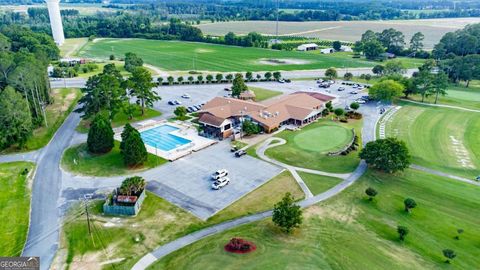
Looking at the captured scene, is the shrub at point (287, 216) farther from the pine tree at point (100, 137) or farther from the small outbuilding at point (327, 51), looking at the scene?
the small outbuilding at point (327, 51)

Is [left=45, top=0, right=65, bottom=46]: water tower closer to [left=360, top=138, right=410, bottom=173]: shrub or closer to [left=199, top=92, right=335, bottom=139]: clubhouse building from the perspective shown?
[left=199, top=92, right=335, bottom=139]: clubhouse building

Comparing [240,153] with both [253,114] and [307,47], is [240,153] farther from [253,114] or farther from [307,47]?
[307,47]

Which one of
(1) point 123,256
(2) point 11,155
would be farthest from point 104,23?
(1) point 123,256

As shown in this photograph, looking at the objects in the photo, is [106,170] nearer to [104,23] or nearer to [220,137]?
[220,137]

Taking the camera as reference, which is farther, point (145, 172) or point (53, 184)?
point (145, 172)

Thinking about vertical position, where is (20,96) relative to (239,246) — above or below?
above

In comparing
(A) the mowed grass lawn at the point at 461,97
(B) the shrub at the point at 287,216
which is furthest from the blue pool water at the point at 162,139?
(A) the mowed grass lawn at the point at 461,97

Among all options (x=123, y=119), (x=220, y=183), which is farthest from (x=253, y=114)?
(x=123, y=119)
